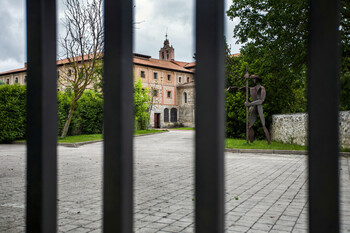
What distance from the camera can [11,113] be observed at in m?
18.5

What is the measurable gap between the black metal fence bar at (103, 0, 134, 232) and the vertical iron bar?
0.63ft

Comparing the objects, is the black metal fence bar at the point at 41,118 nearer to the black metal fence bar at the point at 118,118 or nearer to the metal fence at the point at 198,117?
the metal fence at the point at 198,117

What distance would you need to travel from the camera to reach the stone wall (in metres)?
12.3

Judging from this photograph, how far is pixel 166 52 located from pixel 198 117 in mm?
75018

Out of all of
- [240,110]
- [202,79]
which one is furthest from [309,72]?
[240,110]

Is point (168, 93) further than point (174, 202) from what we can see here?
Yes

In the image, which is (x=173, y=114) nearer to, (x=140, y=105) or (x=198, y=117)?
(x=140, y=105)

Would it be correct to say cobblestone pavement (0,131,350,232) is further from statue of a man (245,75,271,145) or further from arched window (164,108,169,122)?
arched window (164,108,169,122)

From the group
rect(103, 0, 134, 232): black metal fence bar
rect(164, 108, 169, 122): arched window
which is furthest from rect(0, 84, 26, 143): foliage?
rect(164, 108, 169, 122): arched window

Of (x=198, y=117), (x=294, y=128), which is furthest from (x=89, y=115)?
(x=198, y=117)

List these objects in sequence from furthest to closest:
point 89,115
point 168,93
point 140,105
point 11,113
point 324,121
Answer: point 168,93, point 140,105, point 89,115, point 11,113, point 324,121

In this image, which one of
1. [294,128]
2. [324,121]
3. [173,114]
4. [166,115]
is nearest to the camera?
[324,121]

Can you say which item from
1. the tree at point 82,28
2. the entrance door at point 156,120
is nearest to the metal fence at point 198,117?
the tree at point 82,28

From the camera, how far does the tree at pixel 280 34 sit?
1371 cm
